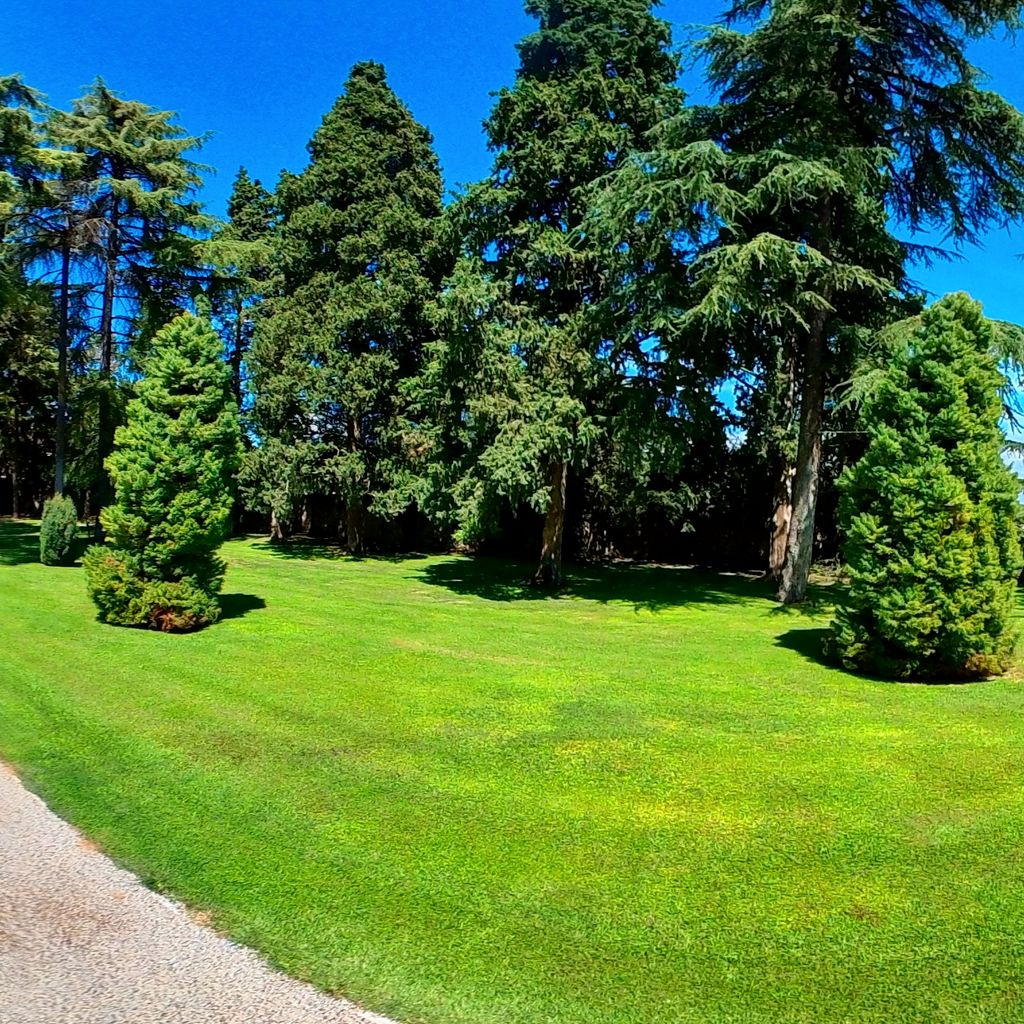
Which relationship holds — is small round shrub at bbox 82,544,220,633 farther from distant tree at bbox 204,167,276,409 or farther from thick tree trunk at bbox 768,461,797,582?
distant tree at bbox 204,167,276,409

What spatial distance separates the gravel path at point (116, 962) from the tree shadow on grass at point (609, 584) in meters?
10.9

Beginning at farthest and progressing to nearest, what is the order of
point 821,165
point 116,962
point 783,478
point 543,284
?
1. point 783,478
2. point 543,284
3. point 821,165
4. point 116,962

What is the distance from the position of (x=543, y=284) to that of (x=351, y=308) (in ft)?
26.6

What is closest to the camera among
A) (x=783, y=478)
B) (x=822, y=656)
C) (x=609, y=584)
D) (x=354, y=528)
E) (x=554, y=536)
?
(x=822, y=656)

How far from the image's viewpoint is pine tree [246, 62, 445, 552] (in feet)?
70.1

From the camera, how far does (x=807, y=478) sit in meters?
13.5

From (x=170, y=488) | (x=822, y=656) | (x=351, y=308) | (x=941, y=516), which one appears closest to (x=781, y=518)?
(x=822, y=656)

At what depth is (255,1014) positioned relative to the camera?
2584mm

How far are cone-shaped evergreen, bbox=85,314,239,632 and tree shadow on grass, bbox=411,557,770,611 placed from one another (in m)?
6.27

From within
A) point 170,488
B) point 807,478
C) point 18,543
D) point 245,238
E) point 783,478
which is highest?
point 245,238

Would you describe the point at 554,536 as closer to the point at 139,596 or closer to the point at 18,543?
the point at 139,596

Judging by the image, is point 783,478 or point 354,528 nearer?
point 783,478

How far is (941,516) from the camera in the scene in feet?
23.4

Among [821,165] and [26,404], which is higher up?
[821,165]
